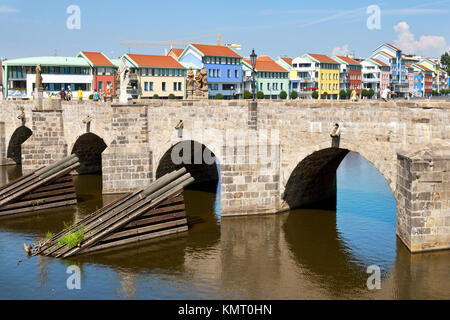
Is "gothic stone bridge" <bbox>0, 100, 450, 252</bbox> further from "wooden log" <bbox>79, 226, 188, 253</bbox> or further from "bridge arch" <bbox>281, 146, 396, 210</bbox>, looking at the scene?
"wooden log" <bbox>79, 226, 188, 253</bbox>

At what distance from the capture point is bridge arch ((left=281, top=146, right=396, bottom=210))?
25728mm

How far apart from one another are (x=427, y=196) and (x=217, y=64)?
69358 millimetres

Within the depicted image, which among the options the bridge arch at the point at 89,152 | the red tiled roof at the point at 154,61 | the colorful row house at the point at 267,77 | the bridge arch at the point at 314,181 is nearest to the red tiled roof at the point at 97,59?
the red tiled roof at the point at 154,61

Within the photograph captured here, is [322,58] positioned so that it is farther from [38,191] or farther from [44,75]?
[38,191]

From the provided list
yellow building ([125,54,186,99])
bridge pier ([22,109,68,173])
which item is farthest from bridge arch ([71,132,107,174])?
yellow building ([125,54,186,99])

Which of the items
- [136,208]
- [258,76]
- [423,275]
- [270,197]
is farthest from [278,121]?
[258,76]

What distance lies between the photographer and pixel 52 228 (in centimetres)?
2523

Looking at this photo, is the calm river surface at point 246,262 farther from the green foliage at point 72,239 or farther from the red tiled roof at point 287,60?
the red tiled roof at point 287,60

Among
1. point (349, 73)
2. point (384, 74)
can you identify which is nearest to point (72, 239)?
point (349, 73)

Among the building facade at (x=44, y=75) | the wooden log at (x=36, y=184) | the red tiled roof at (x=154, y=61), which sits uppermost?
the red tiled roof at (x=154, y=61)

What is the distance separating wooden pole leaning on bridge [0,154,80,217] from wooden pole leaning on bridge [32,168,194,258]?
658 cm

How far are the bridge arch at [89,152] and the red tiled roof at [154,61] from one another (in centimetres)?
3822

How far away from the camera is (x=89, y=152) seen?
40.2m

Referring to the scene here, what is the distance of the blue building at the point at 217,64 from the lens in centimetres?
8462
